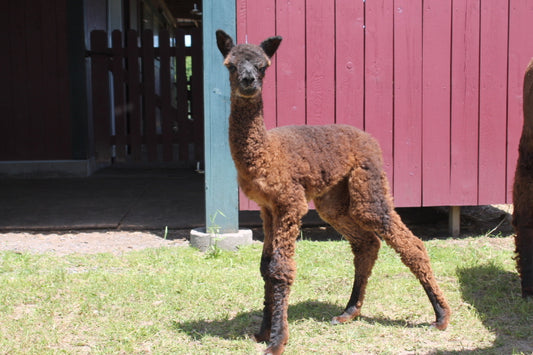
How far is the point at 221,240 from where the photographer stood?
5559mm

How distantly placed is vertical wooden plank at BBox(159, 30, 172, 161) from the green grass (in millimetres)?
4331

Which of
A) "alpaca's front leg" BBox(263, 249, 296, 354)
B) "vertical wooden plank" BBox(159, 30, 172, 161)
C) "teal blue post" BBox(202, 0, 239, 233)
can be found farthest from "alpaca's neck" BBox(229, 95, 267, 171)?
"vertical wooden plank" BBox(159, 30, 172, 161)

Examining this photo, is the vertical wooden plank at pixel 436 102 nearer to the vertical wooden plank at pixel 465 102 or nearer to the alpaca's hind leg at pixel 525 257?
the vertical wooden plank at pixel 465 102

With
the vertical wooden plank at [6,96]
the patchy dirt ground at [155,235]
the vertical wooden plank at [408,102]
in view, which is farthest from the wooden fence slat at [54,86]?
the vertical wooden plank at [408,102]

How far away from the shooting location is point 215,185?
560 centimetres

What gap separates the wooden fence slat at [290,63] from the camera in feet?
18.5

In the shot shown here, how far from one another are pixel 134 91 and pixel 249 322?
7.09 metres

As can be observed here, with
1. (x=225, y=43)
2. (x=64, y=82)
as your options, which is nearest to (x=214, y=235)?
(x=225, y=43)

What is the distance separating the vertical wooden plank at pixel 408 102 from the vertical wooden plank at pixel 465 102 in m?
0.40

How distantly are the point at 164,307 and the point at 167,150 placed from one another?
578cm

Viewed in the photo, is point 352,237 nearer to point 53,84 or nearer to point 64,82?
point 64,82

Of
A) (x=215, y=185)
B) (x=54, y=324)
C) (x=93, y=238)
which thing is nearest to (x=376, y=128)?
(x=215, y=185)

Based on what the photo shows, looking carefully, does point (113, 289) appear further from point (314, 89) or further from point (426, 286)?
point (314, 89)

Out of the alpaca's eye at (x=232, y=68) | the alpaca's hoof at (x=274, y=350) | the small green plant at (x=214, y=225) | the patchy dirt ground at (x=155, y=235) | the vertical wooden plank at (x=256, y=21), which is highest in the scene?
the vertical wooden plank at (x=256, y=21)
